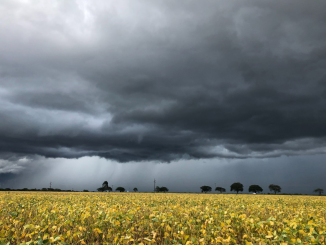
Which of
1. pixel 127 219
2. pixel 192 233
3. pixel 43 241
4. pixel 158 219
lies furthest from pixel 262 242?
pixel 43 241

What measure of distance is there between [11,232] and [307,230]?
11.9m

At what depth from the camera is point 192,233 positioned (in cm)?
855

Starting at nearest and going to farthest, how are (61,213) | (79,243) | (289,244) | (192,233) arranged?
(289,244), (79,243), (192,233), (61,213)

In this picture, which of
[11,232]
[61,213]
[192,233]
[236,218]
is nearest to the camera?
[192,233]

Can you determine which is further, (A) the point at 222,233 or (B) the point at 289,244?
(A) the point at 222,233

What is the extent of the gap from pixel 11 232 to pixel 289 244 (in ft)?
34.7

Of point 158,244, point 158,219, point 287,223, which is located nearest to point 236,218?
point 287,223

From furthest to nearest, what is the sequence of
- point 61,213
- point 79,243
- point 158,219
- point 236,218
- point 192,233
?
point 61,213 < point 236,218 < point 158,219 < point 192,233 < point 79,243

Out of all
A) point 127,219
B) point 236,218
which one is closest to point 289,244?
point 236,218

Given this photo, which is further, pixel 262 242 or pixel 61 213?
pixel 61 213

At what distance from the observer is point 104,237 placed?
8.38m

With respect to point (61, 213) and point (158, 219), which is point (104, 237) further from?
point (61, 213)

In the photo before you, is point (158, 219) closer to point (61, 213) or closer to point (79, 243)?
point (79, 243)

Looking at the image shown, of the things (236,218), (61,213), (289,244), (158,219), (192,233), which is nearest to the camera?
(289,244)
